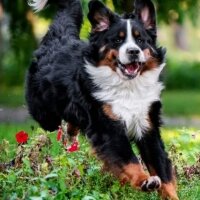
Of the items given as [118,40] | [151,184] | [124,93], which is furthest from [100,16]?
[151,184]

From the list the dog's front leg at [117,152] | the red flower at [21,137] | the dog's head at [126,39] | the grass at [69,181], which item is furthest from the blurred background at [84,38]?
the red flower at [21,137]

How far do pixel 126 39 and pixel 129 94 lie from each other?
546mm

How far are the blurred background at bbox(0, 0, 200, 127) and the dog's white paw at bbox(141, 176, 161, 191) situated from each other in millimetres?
1379

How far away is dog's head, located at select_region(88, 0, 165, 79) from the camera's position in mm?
7230

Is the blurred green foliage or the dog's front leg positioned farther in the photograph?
the blurred green foliage

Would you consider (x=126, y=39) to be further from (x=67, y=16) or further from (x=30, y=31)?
(x=30, y=31)

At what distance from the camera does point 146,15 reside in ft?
25.0

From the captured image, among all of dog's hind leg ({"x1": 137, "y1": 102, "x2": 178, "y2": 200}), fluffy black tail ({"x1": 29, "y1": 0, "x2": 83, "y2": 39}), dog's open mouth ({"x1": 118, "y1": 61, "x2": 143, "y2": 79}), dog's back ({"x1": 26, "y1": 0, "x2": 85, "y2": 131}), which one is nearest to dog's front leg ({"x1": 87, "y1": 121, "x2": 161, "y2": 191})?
dog's hind leg ({"x1": 137, "y1": 102, "x2": 178, "y2": 200})

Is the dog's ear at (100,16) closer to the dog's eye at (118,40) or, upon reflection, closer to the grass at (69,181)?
the dog's eye at (118,40)

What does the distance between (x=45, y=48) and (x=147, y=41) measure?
77.1 inches

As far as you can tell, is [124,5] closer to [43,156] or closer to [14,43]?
[43,156]

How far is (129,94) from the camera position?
24.5ft

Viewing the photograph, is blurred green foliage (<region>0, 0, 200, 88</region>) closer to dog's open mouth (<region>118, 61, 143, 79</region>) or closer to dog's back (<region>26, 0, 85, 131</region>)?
dog's back (<region>26, 0, 85, 131</region>)

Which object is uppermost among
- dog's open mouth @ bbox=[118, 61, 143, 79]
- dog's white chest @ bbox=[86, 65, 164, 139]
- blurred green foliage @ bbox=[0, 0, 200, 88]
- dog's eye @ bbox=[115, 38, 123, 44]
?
dog's eye @ bbox=[115, 38, 123, 44]
